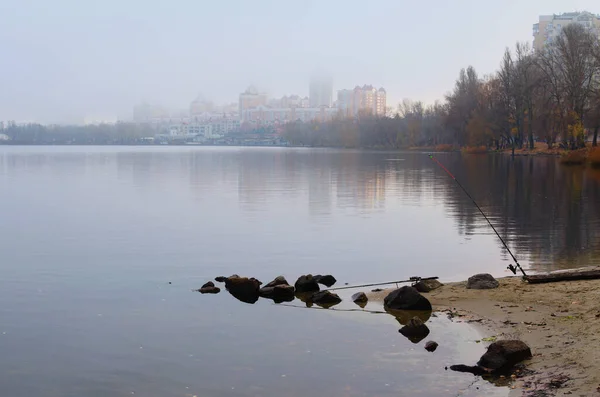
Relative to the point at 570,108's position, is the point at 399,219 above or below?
below

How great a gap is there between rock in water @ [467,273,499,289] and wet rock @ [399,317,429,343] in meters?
2.81

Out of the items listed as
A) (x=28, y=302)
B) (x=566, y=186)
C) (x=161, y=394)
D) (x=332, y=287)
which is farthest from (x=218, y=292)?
(x=566, y=186)

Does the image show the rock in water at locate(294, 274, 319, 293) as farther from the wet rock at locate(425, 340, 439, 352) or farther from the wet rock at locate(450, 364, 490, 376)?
the wet rock at locate(450, 364, 490, 376)

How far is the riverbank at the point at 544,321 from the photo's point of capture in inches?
368

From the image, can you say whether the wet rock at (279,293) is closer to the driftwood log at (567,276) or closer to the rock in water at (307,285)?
the rock in water at (307,285)

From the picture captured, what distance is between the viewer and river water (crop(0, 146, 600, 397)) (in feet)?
34.8

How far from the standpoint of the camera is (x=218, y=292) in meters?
15.8

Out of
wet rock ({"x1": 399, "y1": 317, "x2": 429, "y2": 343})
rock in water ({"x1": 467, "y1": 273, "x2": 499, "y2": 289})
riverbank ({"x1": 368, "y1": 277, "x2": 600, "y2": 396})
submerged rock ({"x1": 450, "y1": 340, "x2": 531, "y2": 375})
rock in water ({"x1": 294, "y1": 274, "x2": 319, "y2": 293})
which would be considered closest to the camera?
riverbank ({"x1": 368, "y1": 277, "x2": 600, "y2": 396})

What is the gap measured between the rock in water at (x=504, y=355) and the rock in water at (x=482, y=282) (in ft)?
14.6

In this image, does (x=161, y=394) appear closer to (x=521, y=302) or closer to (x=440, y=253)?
(x=521, y=302)

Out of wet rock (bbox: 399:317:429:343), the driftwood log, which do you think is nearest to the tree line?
the driftwood log

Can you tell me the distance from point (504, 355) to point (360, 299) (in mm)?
4795

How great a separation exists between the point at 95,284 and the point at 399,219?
14839 millimetres

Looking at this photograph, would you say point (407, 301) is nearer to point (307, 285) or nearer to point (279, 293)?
point (307, 285)
